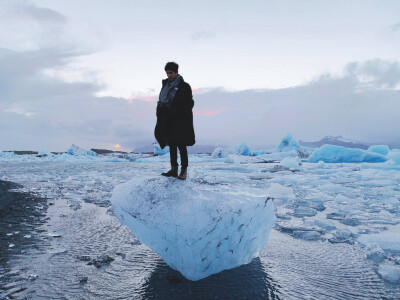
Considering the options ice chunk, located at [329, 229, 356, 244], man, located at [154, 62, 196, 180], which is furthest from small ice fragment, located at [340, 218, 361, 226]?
man, located at [154, 62, 196, 180]

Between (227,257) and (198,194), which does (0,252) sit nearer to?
(198,194)

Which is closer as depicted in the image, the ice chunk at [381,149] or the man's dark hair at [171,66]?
the man's dark hair at [171,66]

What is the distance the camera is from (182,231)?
2.26 metres

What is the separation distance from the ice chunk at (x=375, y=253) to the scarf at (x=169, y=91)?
9.08 ft

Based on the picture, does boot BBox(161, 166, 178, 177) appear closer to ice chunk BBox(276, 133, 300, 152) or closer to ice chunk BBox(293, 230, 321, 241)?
ice chunk BBox(293, 230, 321, 241)

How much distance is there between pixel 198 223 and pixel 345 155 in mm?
24697

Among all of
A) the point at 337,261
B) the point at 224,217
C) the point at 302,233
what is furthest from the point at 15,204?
the point at 337,261

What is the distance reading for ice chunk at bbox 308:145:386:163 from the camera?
2309cm

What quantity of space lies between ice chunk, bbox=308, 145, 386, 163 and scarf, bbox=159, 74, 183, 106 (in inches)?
922

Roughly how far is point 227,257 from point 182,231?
0.57 m

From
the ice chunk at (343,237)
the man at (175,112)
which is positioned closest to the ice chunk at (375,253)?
the ice chunk at (343,237)

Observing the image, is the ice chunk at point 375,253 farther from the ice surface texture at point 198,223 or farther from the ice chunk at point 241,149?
the ice chunk at point 241,149

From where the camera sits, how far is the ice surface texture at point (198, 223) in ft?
7.50

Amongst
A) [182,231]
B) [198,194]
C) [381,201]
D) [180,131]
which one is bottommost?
[381,201]
